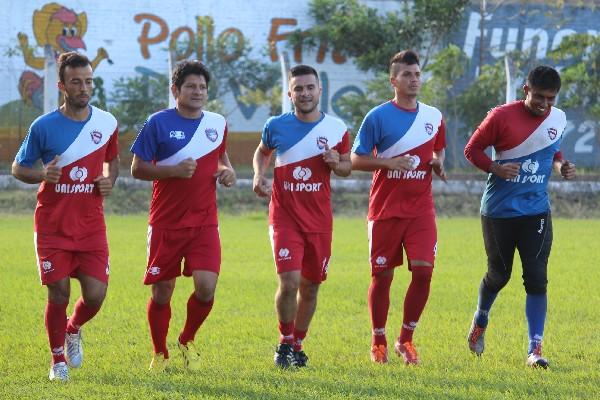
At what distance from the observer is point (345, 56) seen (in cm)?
4203

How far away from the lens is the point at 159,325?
855 cm

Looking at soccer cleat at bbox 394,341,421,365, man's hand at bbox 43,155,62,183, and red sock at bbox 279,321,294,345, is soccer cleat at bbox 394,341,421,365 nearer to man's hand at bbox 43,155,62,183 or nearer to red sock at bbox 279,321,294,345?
red sock at bbox 279,321,294,345

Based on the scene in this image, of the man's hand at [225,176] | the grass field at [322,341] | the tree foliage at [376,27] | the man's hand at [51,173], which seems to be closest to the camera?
the grass field at [322,341]

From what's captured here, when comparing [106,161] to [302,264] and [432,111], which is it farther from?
[432,111]

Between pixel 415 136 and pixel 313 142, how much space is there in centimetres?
79

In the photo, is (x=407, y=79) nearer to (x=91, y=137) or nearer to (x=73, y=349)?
(x=91, y=137)

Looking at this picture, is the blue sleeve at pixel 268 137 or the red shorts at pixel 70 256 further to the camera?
the blue sleeve at pixel 268 137

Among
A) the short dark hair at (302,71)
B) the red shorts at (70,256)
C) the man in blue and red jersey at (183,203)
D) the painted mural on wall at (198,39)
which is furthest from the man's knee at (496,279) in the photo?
the painted mural on wall at (198,39)

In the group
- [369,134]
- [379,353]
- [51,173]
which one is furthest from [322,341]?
[51,173]

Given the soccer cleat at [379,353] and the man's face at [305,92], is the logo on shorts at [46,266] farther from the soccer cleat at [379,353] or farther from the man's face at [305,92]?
the soccer cleat at [379,353]

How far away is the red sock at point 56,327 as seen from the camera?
8.15 meters

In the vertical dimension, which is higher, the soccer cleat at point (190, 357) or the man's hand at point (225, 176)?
the man's hand at point (225, 176)

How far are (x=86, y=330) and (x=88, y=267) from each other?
259cm

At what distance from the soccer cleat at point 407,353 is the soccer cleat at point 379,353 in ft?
0.35
